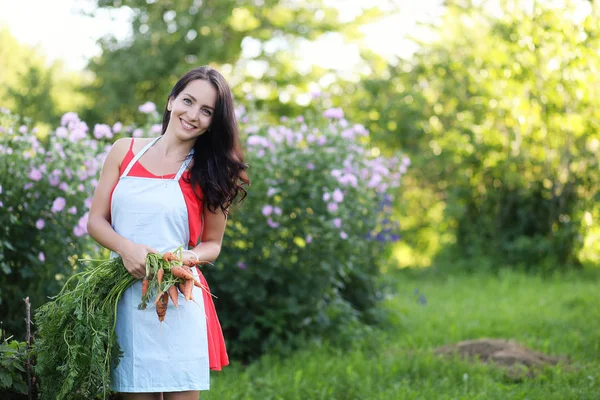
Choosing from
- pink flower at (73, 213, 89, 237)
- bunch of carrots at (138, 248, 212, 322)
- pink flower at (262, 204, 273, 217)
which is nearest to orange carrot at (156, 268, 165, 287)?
bunch of carrots at (138, 248, 212, 322)

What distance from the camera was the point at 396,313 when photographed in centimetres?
690

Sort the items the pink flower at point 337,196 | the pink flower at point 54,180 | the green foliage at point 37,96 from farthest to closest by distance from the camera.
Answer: the green foliage at point 37,96
the pink flower at point 337,196
the pink flower at point 54,180

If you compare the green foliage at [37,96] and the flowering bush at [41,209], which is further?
the green foliage at [37,96]

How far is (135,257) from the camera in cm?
254

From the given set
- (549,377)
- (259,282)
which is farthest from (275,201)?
(549,377)

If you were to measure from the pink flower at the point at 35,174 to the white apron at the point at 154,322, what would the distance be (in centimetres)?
207

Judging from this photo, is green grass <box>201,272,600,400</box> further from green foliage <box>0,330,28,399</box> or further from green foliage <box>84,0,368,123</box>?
green foliage <box>84,0,368,123</box>

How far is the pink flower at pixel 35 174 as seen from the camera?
4.53 m

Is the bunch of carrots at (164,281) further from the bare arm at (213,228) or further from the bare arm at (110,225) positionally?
the bare arm at (213,228)

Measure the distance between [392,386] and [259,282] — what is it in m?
1.43

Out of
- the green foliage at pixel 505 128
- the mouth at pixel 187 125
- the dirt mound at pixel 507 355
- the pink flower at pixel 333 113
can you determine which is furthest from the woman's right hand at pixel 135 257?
the green foliage at pixel 505 128

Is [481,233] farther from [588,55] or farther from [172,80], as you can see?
[172,80]

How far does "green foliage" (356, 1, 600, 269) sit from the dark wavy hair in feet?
23.5

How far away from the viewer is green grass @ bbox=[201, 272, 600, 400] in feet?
14.8
